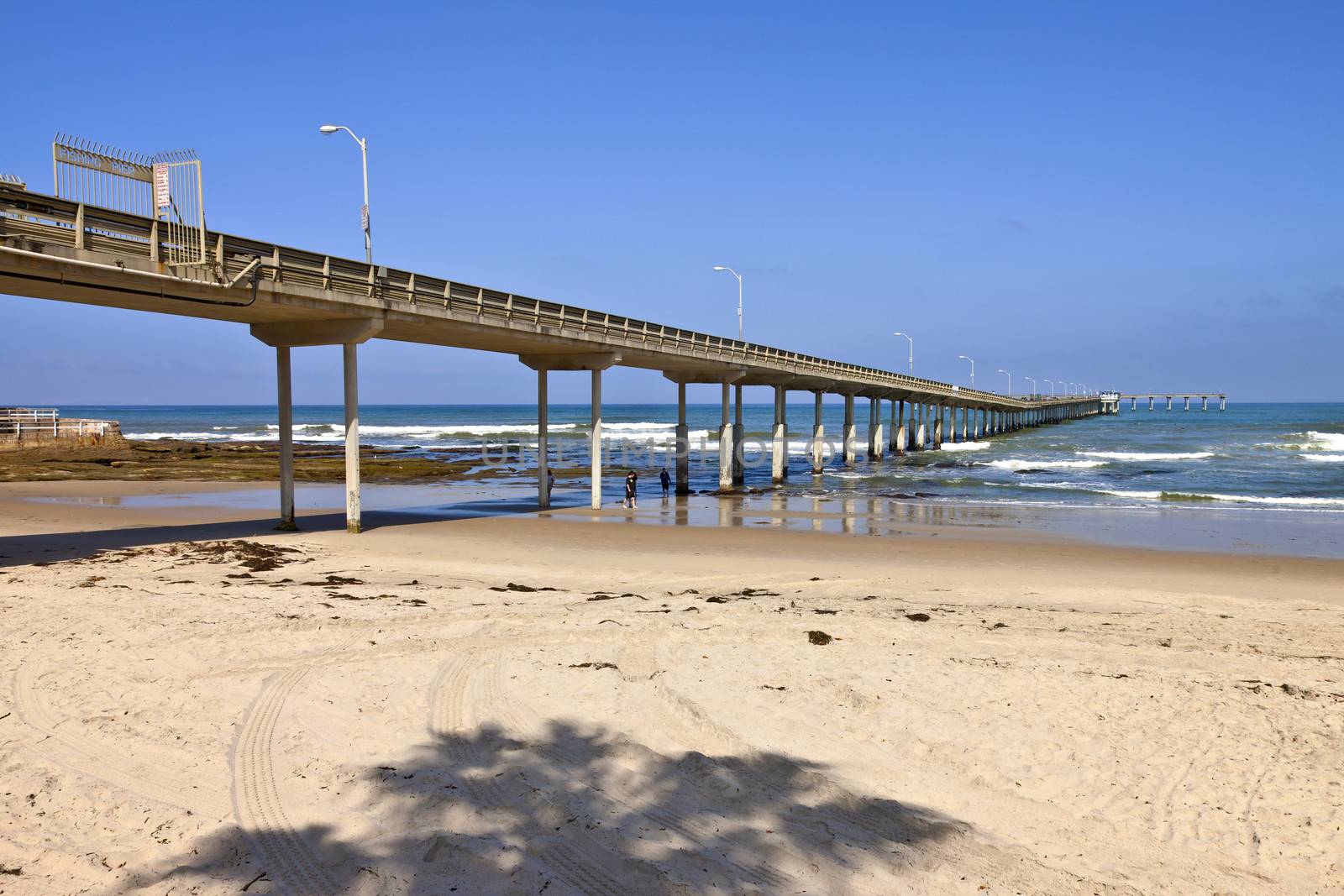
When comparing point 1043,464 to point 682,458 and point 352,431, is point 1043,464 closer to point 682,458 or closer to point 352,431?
point 682,458

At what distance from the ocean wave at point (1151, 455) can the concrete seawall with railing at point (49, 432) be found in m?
65.4

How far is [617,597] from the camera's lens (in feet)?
43.4

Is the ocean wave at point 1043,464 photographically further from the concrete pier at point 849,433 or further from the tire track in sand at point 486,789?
the tire track in sand at point 486,789

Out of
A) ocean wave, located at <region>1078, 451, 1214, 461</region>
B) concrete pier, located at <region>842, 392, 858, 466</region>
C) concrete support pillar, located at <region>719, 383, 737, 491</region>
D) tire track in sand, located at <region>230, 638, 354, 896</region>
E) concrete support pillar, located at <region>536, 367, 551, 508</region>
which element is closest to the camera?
tire track in sand, located at <region>230, 638, 354, 896</region>

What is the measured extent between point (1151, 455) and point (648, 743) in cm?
6560

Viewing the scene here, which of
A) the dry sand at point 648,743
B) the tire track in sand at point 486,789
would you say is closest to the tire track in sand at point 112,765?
the dry sand at point 648,743

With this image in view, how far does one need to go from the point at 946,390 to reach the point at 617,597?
227ft

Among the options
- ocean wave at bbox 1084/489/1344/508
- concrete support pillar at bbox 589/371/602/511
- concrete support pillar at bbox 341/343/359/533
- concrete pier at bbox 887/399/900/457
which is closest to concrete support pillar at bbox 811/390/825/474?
ocean wave at bbox 1084/489/1344/508

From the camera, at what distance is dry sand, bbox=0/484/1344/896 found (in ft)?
16.3

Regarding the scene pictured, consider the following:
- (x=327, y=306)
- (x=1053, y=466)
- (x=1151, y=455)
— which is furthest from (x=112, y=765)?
(x=1151, y=455)

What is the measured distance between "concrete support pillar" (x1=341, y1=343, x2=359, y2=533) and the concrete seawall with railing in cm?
3968

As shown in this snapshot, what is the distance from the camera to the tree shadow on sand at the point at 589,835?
15.6ft

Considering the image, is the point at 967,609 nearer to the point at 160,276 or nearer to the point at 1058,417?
the point at 160,276

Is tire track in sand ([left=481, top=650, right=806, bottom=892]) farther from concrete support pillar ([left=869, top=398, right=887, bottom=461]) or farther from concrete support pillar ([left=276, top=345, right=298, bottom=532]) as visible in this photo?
concrete support pillar ([left=869, top=398, right=887, bottom=461])
